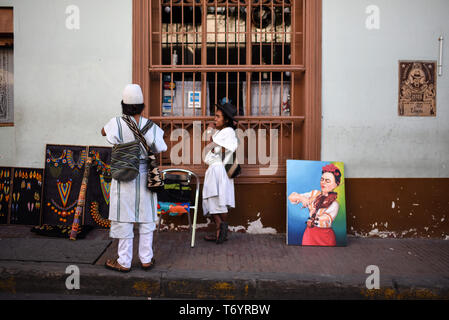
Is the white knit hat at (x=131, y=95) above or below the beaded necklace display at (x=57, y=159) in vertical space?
above

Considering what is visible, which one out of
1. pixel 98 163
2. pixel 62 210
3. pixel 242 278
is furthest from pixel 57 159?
pixel 242 278

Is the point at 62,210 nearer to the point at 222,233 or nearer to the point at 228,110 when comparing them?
the point at 222,233

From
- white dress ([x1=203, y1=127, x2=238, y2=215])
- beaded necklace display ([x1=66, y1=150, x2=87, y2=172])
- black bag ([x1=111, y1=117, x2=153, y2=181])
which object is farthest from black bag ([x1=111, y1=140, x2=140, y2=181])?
beaded necklace display ([x1=66, y1=150, x2=87, y2=172])

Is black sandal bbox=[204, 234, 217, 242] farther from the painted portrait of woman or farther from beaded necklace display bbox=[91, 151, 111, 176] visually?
beaded necklace display bbox=[91, 151, 111, 176]

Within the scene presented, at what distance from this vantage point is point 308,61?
5340mm

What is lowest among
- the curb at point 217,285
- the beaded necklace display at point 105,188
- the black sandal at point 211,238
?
the curb at point 217,285

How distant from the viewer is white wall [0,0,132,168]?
536 centimetres

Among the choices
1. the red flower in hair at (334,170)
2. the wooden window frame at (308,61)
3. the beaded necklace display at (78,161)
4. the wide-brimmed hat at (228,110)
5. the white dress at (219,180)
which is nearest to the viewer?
the white dress at (219,180)

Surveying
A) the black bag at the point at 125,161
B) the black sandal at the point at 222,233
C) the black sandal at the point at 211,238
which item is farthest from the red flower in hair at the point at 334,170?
the black bag at the point at 125,161

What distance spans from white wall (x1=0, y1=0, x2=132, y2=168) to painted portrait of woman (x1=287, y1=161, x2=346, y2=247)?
9.11ft

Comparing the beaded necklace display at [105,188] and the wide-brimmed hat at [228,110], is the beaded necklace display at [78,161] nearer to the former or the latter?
the beaded necklace display at [105,188]

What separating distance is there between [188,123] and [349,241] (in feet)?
9.38

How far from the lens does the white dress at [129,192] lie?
381 cm
